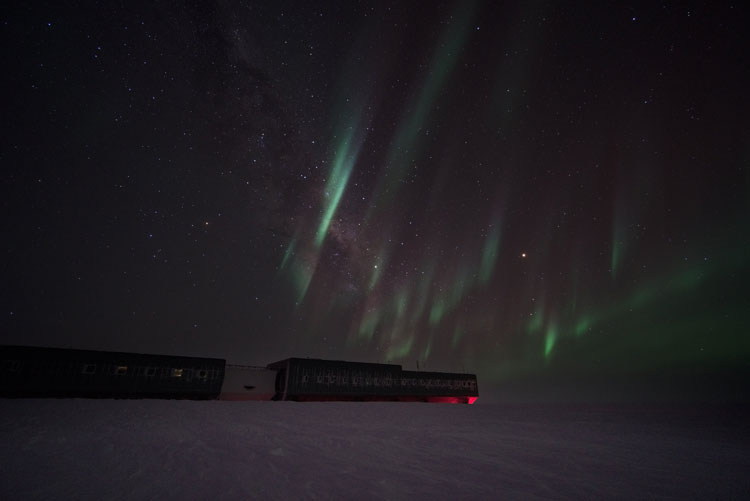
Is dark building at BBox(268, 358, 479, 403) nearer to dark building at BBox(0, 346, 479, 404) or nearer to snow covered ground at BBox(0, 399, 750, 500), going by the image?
dark building at BBox(0, 346, 479, 404)

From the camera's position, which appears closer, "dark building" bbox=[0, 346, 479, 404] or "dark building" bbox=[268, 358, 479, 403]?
"dark building" bbox=[0, 346, 479, 404]

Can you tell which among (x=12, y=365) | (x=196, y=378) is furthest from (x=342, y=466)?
(x=12, y=365)

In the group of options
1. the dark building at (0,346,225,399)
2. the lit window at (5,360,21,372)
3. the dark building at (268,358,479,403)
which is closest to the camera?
the lit window at (5,360,21,372)

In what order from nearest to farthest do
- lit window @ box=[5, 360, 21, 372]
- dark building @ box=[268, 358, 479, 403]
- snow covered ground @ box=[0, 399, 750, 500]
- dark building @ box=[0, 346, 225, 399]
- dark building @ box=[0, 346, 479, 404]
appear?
1. snow covered ground @ box=[0, 399, 750, 500]
2. lit window @ box=[5, 360, 21, 372]
3. dark building @ box=[0, 346, 225, 399]
4. dark building @ box=[0, 346, 479, 404]
5. dark building @ box=[268, 358, 479, 403]

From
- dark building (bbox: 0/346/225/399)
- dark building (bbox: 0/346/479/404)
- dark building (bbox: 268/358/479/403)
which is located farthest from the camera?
dark building (bbox: 268/358/479/403)

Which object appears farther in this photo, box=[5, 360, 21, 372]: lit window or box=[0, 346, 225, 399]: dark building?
box=[0, 346, 225, 399]: dark building

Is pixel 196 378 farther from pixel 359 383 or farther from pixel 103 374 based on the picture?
pixel 359 383

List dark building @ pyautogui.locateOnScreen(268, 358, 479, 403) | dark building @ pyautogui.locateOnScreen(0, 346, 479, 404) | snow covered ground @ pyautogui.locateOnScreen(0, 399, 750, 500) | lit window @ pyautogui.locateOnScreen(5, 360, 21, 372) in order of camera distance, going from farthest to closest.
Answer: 1. dark building @ pyautogui.locateOnScreen(268, 358, 479, 403)
2. dark building @ pyautogui.locateOnScreen(0, 346, 479, 404)
3. lit window @ pyautogui.locateOnScreen(5, 360, 21, 372)
4. snow covered ground @ pyautogui.locateOnScreen(0, 399, 750, 500)

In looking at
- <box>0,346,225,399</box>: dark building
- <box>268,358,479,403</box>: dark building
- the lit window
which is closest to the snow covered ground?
<box>0,346,225,399</box>: dark building

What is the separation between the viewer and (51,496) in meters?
5.26

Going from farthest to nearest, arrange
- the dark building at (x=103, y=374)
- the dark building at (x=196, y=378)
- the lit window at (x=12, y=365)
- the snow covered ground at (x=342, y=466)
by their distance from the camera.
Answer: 1. the dark building at (x=196, y=378)
2. the dark building at (x=103, y=374)
3. the lit window at (x=12, y=365)
4. the snow covered ground at (x=342, y=466)

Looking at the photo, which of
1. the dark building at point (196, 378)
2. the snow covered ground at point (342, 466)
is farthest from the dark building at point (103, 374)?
the snow covered ground at point (342, 466)

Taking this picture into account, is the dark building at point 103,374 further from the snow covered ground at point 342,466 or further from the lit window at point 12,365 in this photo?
the snow covered ground at point 342,466

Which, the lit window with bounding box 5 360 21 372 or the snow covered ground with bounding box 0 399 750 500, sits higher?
the lit window with bounding box 5 360 21 372
